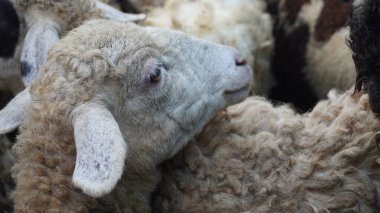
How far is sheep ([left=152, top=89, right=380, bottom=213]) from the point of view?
305cm

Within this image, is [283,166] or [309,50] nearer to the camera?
[283,166]

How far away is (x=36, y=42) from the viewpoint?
4051 millimetres

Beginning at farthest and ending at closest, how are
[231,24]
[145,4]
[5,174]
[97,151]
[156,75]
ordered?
[145,4] < [231,24] < [5,174] < [156,75] < [97,151]

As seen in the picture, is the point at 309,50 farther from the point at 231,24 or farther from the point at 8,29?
the point at 8,29

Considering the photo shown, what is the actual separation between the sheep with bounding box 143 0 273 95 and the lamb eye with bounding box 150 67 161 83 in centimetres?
155

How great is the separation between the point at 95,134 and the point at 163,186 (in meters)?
0.70

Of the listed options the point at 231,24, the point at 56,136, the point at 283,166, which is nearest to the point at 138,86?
the point at 56,136

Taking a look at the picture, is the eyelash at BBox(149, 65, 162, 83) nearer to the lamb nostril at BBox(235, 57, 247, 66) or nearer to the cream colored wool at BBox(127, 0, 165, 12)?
the lamb nostril at BBox(235, 57, 247, 66)

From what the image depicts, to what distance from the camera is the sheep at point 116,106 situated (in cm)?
290

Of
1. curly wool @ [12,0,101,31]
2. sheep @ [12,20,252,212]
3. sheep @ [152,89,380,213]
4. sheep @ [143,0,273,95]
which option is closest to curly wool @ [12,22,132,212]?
sheep @ [12,20,252,212]

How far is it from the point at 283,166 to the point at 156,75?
76cm

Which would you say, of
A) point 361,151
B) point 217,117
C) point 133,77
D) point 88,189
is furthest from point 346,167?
point 88,189

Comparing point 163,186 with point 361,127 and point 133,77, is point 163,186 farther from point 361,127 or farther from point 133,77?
point 361,127

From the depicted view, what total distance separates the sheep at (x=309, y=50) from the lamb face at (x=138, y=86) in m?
1.49
